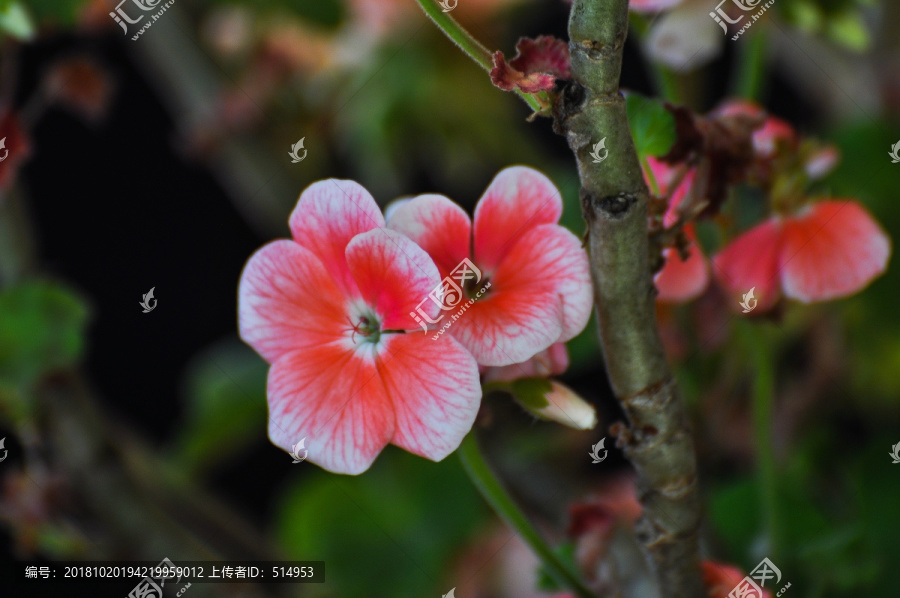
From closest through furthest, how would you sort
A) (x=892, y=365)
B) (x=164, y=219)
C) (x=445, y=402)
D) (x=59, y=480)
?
(x=445, y=402)
(x=59, y=480)
(x=892, y=365)
(x=164, y=219)

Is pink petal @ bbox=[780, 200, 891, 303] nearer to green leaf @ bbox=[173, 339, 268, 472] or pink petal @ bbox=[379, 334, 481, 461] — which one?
pink petal @ bbox=[379, 334, 481, 461]

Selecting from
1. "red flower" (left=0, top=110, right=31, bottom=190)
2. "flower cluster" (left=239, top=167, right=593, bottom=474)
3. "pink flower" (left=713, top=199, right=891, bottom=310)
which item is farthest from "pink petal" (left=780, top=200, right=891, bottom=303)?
"red flower" (left=0, top=110, right=31, bottom=190)

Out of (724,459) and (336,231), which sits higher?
(336,231)

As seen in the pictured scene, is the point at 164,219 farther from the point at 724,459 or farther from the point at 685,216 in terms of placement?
the point at 685,216

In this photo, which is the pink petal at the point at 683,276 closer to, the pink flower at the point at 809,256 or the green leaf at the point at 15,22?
the pink flower at the point at 809,256

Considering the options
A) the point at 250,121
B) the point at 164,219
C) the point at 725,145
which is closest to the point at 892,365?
the point at 725,145

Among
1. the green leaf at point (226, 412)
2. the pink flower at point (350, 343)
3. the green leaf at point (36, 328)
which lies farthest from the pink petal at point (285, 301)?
the green leaf at point (226, 412)

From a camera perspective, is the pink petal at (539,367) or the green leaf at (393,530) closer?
the pink petal at (539,367)
